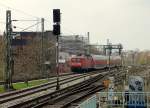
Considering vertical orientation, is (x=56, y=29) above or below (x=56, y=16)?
below

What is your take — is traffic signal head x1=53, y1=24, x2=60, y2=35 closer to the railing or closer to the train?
the railing

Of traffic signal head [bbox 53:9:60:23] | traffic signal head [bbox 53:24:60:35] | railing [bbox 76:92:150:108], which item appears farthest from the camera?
traffic signal head [bbox 53:24:60:35]

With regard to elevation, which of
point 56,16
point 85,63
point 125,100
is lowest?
point 125,100

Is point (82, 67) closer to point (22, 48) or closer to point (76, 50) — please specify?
point (22, 48)

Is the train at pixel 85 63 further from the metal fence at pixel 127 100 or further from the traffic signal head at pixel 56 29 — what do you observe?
the metal fence at pixel 127 100

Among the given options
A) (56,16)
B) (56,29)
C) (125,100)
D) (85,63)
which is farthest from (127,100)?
(85,63)

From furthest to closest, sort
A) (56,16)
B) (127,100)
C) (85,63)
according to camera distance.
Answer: (85,63)
(56,16)
(127,100)

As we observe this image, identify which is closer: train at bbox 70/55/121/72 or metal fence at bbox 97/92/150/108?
metal fence at bbox 97/92/150/108

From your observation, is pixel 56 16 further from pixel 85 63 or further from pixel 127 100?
pixel 85 63

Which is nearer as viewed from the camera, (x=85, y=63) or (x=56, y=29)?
(x=56, y=29)

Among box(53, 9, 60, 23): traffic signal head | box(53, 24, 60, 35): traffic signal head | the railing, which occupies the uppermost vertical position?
box(53, 9, 60, 23): traffic signal head

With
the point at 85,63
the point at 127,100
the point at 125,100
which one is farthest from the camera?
the point at 85,63

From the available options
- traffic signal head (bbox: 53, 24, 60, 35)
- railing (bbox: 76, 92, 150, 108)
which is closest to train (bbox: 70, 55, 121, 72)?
traffic signal head (bbox: 53, 24, 60, 35)

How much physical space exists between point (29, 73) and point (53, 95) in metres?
32.0
